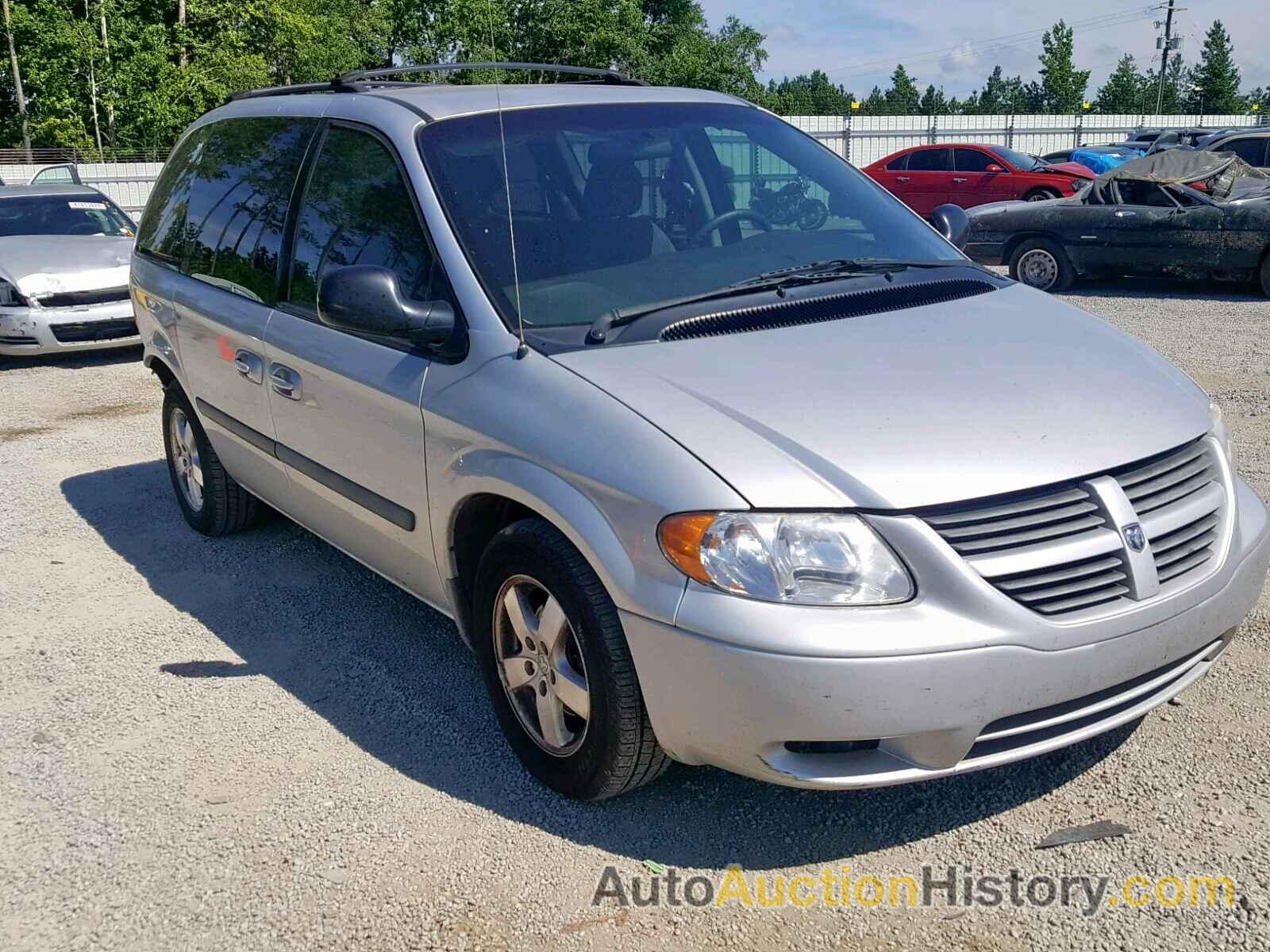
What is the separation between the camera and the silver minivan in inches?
102

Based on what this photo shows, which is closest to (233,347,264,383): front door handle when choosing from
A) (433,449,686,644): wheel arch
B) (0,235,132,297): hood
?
(433,449,686,644): wheel arch

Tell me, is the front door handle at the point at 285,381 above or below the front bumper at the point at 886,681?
above

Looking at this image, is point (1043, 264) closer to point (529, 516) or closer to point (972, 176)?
point (972, 176)

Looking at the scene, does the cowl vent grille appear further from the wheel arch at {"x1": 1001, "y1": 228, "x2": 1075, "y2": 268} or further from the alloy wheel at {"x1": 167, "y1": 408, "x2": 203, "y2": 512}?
the wheel arch at {"x1": 1001, "y1": 228, "x2": 1075, "y2": 268}

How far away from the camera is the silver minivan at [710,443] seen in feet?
8.52

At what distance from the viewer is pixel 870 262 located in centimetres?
376

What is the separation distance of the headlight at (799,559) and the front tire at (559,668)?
346 millimetres

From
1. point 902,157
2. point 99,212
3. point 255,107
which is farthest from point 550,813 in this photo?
point 902,157

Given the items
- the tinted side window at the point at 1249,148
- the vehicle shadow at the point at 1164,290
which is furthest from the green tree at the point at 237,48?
the vehicle shadow at the point at 1164,290

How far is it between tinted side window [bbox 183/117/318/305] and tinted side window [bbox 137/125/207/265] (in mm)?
81

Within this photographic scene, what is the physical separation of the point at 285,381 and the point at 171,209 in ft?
5.91

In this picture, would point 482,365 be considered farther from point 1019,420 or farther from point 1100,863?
point 1100,863

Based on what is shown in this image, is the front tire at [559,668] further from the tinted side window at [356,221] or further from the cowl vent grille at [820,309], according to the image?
the tinted side window at [356,221]

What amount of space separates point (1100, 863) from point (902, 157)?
61.1 ft
